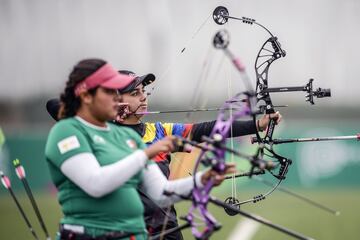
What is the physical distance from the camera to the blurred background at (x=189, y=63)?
14234mm

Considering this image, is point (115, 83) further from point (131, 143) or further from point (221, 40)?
point (221, 40)

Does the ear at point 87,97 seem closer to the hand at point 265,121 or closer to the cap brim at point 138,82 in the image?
the cap brim at point 138,82

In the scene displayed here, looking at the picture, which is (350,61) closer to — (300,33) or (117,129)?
(300,33)

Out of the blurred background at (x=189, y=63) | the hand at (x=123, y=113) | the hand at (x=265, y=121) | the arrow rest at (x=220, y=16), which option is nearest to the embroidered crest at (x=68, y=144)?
the hand at (x=123, y=113)

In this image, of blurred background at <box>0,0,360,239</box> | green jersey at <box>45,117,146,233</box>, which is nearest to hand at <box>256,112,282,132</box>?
green jersey at <box>45,117,146,233</box>

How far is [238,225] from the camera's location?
12.5m

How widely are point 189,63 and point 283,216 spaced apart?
16.4ft

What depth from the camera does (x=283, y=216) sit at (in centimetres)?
1288

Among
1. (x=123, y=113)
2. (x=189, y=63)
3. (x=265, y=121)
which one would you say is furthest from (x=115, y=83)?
(x=189, y=63)

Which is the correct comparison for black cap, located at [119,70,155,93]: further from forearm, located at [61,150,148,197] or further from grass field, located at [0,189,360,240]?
grass field, located at [0,189,360,240]

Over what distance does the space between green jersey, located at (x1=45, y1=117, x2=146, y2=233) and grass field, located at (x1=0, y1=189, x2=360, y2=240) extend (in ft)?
21.7

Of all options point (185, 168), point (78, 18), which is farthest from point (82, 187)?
point (78, 18)

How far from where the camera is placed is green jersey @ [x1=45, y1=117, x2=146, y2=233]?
11.8 feet

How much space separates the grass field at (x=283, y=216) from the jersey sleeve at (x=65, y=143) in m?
6.70
